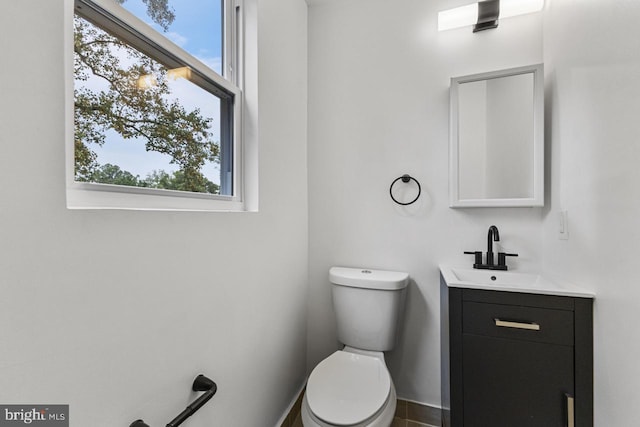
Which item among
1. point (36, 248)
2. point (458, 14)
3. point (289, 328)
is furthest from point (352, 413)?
point (458, 14)

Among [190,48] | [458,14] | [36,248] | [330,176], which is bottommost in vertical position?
[36,248]

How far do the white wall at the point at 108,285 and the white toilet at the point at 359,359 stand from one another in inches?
12.3

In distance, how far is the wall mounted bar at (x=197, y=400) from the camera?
76 centimetres

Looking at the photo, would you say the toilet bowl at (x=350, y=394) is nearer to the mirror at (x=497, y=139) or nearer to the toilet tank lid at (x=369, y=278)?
the toilet tank lid at (x=369, y=278)

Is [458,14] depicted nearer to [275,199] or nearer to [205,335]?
[275,199]

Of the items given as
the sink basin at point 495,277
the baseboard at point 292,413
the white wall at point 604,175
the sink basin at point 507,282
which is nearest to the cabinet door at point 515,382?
the white wall at point 604,175

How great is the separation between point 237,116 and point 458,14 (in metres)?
1.32

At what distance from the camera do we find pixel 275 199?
1474 millimetres

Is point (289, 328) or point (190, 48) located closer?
point (190, 48)

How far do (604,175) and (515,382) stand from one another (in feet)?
2.82

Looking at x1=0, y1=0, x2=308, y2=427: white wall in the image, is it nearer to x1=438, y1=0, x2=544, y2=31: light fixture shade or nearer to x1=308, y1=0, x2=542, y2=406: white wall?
x1=308, y1=0, x2=542, y2=406: white wall

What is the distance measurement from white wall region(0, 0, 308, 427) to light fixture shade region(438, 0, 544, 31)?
0.99 meters

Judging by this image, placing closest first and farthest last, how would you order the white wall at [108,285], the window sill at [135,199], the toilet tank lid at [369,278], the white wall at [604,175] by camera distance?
the white wall at [108,285], the window sill at [135,199], the white wall at [604,175], the toilet tank lid at [369,278]

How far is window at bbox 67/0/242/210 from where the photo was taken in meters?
0.71
